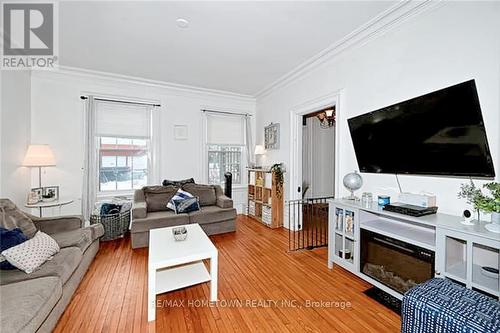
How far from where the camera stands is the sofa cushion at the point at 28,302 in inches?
50.6

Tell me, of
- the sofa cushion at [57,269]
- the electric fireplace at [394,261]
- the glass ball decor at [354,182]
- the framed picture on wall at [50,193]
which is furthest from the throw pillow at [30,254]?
the glass ball decor at [354,182]

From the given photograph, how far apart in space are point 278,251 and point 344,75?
2.65 m

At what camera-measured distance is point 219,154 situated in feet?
17.8

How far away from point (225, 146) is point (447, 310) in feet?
15.4

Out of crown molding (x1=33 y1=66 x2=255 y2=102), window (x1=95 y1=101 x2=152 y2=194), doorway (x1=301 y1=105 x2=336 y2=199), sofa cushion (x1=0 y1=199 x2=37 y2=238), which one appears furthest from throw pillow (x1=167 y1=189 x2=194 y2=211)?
doorway (x1=301 y1=105 x2=336 y2=199)

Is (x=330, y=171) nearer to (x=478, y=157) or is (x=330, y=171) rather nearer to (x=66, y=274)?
(x=478, y=157)

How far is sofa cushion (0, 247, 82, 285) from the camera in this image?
1762 millimetres

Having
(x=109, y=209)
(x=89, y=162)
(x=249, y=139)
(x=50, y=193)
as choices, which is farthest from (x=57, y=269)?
(x=249, y=139)

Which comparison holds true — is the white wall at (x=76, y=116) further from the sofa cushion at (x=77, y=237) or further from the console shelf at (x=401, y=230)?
the console shelf at (x=401, y=230)

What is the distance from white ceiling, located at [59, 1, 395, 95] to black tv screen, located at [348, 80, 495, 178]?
1162mm

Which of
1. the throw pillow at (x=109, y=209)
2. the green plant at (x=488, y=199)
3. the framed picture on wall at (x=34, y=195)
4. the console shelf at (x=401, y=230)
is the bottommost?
the throw pillow at (x=109, y=209)

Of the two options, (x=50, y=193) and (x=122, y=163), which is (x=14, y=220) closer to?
(x=50, y=193)

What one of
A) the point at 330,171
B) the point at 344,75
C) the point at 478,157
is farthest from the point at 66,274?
the point at 330,171

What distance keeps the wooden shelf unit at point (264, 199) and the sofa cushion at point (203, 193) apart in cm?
101
